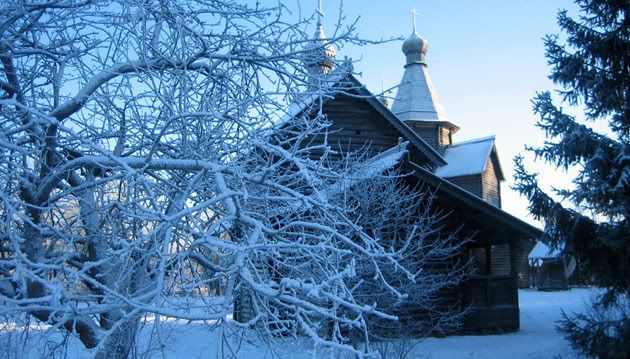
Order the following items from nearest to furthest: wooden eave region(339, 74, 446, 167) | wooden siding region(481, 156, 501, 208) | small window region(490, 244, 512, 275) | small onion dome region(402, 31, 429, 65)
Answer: wooden eave region(339, 74, 446, 167)
wooden siding region(481, 156, 501, 208)
small window region(490, 244, 512, 275)
small onion dome region(402, 31, 429, 65)

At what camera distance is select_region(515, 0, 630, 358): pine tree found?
7812 mm

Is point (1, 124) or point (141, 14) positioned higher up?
point (141, 14)

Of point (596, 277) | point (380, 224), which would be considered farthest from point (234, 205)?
point (596, 277)

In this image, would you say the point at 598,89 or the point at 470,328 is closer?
the point at 598,89

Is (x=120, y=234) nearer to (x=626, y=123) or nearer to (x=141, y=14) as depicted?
(x=141, y=14)

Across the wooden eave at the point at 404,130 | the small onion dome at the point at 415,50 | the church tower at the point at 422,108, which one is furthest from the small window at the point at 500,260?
the wooden eave at the point at 404,130

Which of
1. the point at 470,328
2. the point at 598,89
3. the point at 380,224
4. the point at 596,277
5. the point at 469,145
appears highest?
the point at 469,145

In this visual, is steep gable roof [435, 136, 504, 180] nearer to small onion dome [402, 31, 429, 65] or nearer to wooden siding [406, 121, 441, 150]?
wooden siding [406, 121, 441, 150]

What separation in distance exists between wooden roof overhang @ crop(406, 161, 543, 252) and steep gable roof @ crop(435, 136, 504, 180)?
554 inches

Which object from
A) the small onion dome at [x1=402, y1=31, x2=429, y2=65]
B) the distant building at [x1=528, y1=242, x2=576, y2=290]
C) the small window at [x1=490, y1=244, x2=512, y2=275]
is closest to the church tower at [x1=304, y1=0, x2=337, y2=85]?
the small window at [x1=490, y1=244, x2=512, y2=275]

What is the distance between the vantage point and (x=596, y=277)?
333 inches

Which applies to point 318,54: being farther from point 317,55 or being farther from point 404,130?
point 404,130

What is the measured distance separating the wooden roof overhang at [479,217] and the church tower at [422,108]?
14.4 meters

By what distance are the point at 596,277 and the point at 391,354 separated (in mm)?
3284
